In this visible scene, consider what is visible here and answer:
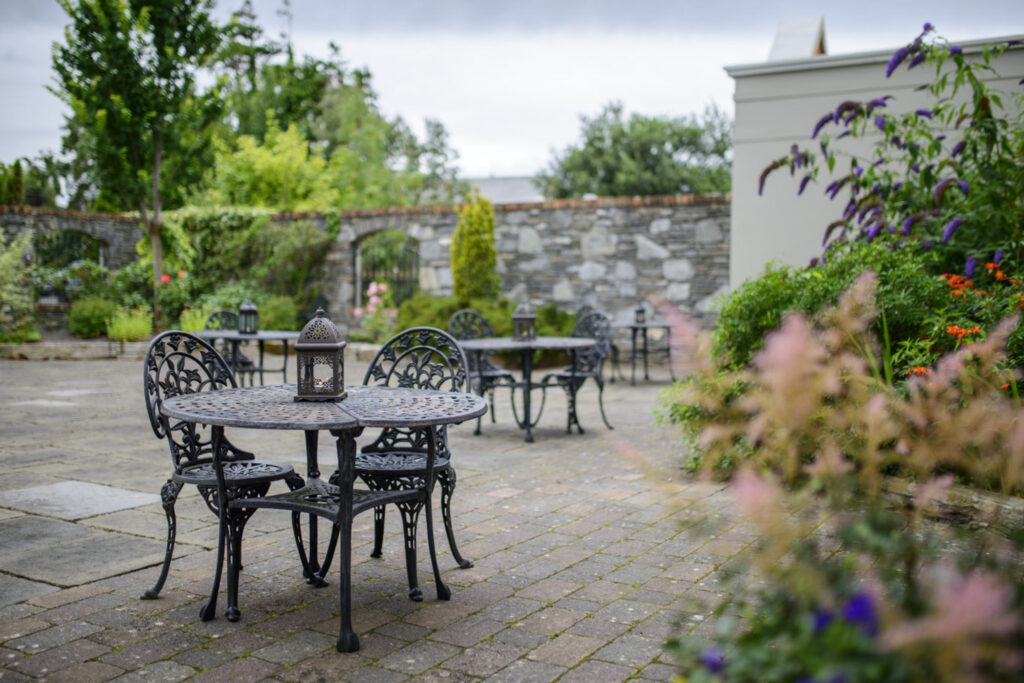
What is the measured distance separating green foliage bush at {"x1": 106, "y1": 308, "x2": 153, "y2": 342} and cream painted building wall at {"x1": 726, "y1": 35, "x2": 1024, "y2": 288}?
860 cm

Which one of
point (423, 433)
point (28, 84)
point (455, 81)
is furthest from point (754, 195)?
point (455, 81)

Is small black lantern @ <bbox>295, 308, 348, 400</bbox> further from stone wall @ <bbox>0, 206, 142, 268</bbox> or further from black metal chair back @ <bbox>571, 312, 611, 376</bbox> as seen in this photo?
stone wall @ <bbox>0, 206, 142, 268</bbox>

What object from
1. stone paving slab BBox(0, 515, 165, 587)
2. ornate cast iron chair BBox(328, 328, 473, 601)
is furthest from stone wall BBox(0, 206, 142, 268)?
ornate cast iron chair BBox(328, 328, 473, 601)

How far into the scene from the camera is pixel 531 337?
22.2 ft

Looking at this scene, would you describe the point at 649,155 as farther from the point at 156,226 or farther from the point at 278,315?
the point at 278,315

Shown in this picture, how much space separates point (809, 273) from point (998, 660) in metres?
4.68

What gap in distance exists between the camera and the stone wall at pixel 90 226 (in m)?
14.1

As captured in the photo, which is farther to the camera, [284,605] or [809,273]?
[809,273]

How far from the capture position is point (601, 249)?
468 inches

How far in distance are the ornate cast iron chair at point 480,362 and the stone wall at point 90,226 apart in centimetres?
977

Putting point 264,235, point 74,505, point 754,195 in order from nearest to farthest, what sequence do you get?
point 74,505, point 754,195, point 264,235

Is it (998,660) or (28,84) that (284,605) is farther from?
(28,84)

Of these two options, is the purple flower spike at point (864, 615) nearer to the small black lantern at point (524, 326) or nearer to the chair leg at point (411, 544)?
the chair leg at point (411, 544)

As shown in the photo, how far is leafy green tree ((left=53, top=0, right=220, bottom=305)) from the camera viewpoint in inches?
492
